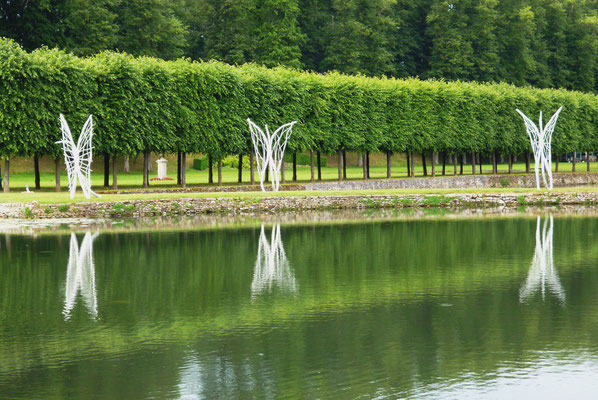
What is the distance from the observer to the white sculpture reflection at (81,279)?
14141 mm

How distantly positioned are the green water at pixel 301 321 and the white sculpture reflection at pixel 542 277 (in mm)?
48

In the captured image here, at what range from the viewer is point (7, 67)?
39812 mm

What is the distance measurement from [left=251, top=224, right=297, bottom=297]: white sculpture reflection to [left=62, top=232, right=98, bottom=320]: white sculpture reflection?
283 cm

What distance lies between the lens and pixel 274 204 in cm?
3834

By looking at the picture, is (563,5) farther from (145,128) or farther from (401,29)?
(145,128)

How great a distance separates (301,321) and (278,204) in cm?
2577

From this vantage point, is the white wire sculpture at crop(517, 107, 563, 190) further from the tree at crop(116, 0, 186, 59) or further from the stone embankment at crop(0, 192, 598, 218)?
the tree at crop(116, 0, 186, 59)

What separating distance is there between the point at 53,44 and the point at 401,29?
4277cm

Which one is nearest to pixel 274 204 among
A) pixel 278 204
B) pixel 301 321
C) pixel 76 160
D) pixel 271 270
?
pixel 278 204

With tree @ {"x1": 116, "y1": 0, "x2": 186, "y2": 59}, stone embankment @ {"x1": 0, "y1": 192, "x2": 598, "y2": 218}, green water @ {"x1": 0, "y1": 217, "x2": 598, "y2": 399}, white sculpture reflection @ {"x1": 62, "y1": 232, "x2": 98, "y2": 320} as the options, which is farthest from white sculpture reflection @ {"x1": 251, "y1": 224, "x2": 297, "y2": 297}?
tree @ {"x1": 116, "y1": 0, "x2": 186, "y2": 59}

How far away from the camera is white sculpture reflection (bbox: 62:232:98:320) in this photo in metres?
14.1

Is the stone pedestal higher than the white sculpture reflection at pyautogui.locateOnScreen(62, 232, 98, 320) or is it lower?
higher

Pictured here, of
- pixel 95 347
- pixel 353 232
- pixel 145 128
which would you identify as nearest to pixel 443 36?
pixel 145 128

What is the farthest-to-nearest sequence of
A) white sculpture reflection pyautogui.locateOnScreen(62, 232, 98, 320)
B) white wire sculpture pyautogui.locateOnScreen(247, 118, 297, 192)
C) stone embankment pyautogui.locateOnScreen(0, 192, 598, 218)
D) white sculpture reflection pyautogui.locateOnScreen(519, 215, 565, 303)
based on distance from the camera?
white wire sculpture pyautogui.locateOnScreen(247, 118, 297, 192) < stone embankment pyautogui.locateOnScreen(0, 192, 598, 218) < white sculpture reflection pyautogui.locateOnScreen(519, 215, 565, 303) < white sculpture reflection pyautogui.locateOnScreen(62, 232, 98, 320)
